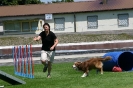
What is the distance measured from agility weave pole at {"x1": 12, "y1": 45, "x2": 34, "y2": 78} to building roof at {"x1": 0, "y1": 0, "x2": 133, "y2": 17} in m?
36.4

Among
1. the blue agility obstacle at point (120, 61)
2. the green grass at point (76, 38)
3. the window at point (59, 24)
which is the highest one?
the window at point (59, 24)

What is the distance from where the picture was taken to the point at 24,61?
14898 millimetres

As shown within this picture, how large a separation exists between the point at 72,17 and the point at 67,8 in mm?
1830

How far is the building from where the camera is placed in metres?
51.7

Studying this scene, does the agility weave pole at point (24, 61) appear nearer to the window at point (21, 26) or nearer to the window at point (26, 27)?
the window at point (21, 26)

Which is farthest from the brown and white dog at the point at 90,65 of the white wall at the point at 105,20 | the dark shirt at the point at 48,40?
the white wall at the point at 105,20

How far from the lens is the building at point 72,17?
5172 centimetres

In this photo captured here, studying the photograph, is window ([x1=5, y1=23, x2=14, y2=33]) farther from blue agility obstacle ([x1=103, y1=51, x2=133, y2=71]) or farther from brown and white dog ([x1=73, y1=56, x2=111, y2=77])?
brown and white dog ([x1=73, y1=56, x2=111, y2=77])

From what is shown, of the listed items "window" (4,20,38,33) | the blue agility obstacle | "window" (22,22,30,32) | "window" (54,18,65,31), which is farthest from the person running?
"window" (22,22,30,32)

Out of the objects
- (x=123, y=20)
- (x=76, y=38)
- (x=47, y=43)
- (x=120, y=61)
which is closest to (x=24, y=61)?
(x=47, y=43)

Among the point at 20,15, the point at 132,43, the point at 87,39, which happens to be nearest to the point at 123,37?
the point at 87,39

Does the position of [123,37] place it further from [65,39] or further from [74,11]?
[74,11]

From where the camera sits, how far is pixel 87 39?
41.6 meters

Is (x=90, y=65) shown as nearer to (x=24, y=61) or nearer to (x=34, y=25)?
(x=24, y=61)
